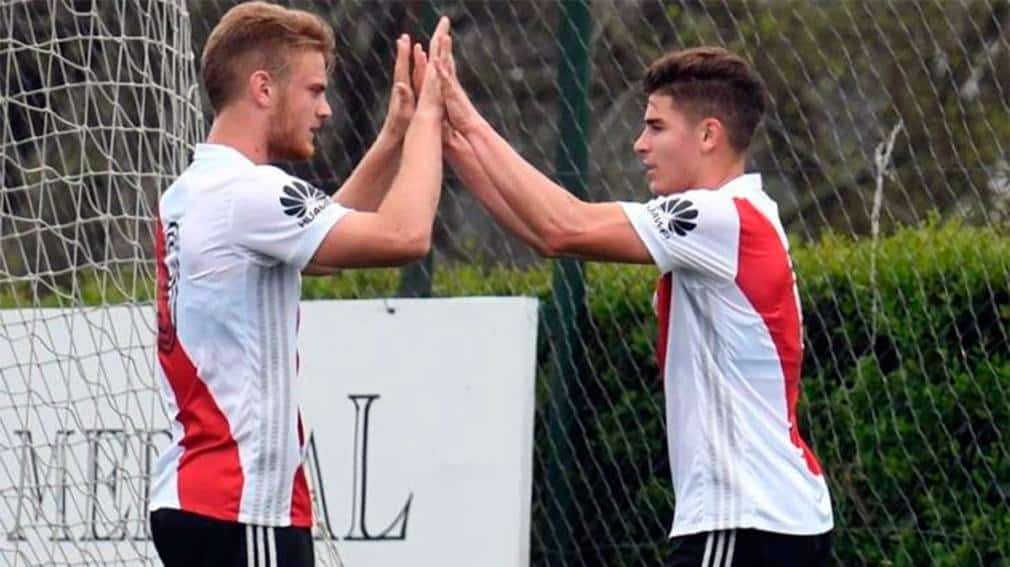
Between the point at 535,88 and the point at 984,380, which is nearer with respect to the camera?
the point at 984,380

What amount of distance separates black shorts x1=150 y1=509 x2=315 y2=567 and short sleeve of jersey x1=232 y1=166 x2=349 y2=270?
54cm

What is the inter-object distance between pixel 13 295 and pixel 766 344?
9.91 feet

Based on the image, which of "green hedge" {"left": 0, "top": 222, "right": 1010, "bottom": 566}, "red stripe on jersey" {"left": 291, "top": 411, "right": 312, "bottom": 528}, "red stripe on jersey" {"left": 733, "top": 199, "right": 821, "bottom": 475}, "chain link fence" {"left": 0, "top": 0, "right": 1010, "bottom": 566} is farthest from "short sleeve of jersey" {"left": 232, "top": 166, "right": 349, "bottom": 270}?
"green hedge" {"left": 0, "top": 222, "right": 1010, "bottom": 566}

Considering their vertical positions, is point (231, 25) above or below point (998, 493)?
above

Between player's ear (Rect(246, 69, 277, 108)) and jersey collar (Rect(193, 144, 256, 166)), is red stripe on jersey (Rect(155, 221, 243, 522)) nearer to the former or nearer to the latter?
jersey collar (Rect(193, 144, 256, 166))

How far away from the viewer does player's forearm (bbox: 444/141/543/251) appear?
5559 mm

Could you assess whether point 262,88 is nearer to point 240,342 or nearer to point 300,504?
point 240,342

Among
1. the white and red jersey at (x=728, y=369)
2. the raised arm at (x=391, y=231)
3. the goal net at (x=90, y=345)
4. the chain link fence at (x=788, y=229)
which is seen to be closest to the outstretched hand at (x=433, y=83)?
the raised arm at (x=391, y=231)

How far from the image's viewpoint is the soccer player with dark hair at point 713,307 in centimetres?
537

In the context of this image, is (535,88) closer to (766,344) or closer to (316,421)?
(316,421)

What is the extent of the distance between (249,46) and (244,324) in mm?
586

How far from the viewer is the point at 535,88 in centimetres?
897

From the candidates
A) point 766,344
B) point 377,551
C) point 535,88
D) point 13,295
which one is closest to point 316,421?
point 377,551

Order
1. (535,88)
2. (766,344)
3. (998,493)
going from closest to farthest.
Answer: (766,344), (998,493), (535,88)
